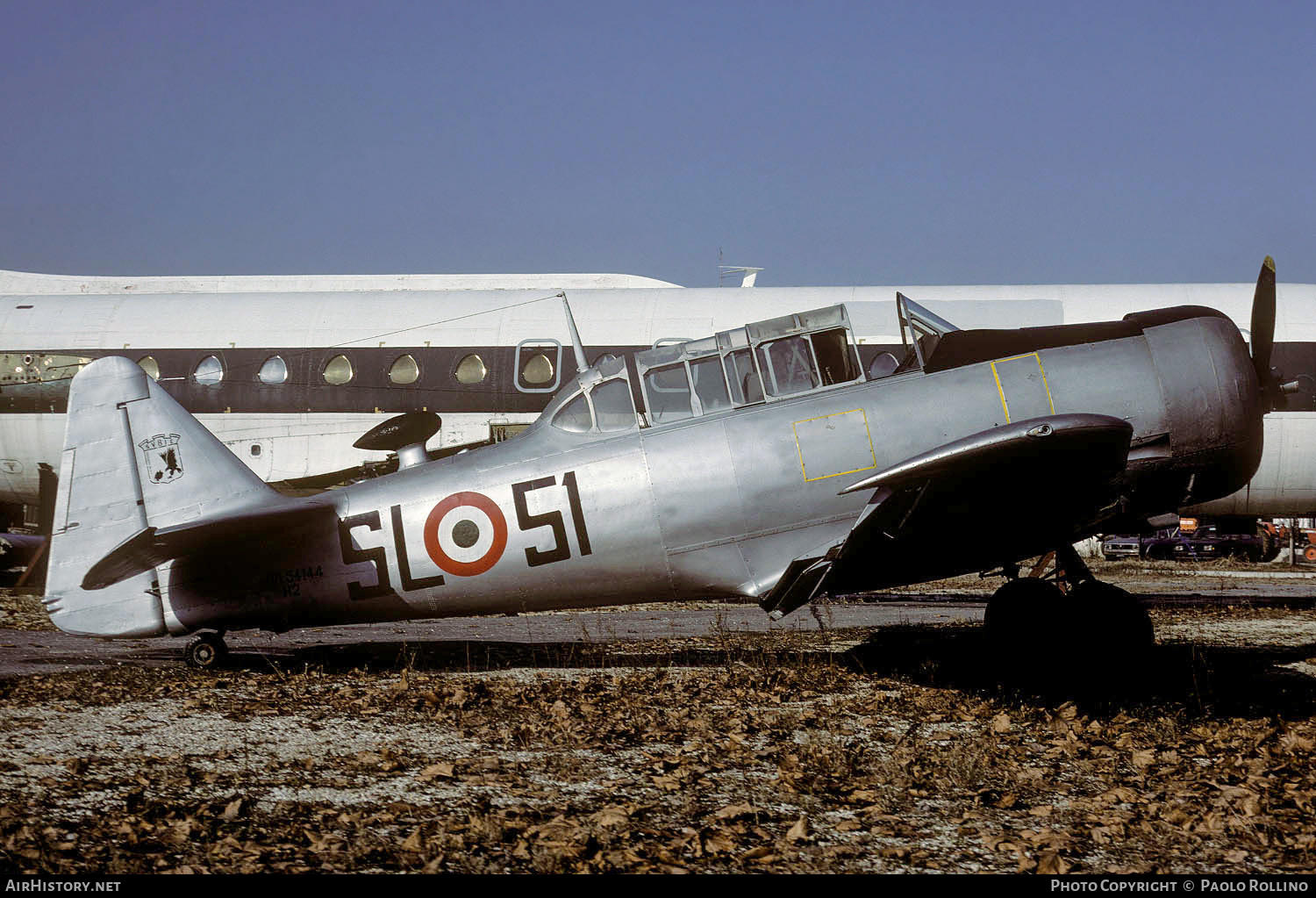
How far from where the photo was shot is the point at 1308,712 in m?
7.37

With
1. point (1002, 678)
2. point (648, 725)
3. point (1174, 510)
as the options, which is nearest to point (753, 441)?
point (648, 725)

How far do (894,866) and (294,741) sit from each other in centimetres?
382

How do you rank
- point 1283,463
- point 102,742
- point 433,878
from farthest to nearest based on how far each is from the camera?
point 1283,463 → point 102,742 → point 433,878

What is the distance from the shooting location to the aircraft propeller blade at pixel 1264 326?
835cm

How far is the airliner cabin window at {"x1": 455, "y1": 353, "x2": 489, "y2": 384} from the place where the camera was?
51.4 feet

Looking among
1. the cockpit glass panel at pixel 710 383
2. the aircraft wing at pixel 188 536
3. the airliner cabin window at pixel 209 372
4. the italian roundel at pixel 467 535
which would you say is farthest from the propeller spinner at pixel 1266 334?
the airliner cabin window at pixel 209 372

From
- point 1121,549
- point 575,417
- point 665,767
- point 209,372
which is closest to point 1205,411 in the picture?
point 575,417

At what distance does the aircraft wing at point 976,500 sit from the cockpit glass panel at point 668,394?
59.7 inches

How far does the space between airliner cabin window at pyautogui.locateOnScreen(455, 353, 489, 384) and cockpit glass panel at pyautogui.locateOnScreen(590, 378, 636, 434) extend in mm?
7416

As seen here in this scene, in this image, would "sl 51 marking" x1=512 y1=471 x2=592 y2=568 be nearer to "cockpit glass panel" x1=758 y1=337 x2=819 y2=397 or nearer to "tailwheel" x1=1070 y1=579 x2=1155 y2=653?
"cockpit glass panel" x1=758 y1=337 x2=819 y2=397

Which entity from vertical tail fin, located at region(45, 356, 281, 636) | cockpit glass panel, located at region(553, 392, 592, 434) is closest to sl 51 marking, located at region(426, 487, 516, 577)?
cockpit glass panel, located at region(553, 392, 592, 434)

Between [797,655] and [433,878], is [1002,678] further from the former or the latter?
[433,878]

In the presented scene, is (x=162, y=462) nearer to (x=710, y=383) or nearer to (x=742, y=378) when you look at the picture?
(x=710, y=383)

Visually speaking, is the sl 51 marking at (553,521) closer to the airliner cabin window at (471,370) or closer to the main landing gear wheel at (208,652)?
the main landing gear wheel at (208,652)
